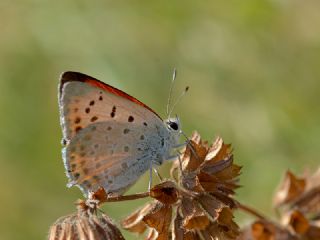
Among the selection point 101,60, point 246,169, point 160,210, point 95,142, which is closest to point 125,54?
point 101,60

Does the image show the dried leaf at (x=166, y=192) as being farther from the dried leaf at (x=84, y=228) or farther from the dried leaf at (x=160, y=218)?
the dried leaf at (x=84, y=228)

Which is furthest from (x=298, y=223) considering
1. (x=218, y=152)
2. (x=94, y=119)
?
(x=94, y=119)

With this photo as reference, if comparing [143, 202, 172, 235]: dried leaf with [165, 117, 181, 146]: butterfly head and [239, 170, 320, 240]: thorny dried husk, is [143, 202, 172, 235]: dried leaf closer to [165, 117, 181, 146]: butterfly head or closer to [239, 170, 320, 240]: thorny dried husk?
[165, 117, 181, 146]: butterfly head

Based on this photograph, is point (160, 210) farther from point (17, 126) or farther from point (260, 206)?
point (17, 126)

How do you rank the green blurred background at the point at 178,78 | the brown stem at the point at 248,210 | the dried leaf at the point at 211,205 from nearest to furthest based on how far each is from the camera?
the dried leaf at the point at 211,205, the brown stem at the point at 248,210, the green blurred background at the point at 178,78

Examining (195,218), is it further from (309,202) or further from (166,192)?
(309,202)

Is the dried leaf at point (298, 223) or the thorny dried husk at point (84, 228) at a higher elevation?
the thorny dried husk at point (84, 228)

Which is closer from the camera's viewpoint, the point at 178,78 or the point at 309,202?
the point at 309,202

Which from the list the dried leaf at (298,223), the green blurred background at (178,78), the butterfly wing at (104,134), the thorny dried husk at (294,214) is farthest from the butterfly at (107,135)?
the green blurred background at (178,78)
